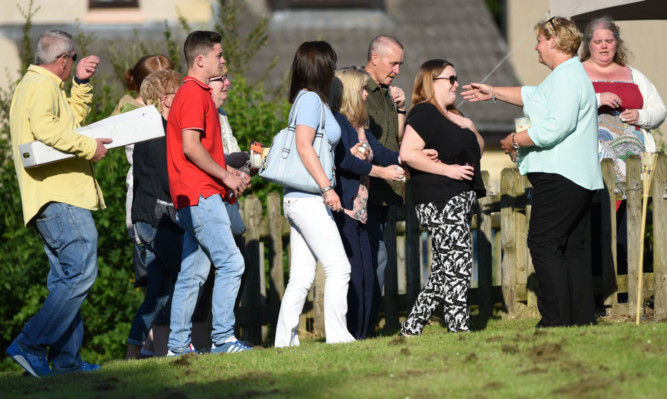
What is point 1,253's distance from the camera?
31.5 ft

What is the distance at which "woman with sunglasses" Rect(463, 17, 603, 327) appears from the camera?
257 inches

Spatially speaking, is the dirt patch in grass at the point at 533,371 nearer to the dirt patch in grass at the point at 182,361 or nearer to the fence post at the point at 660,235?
the dirt patch in grass at the point at 182,361

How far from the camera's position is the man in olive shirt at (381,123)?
7.26 meters

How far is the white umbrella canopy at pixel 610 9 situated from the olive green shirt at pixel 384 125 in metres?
1.57

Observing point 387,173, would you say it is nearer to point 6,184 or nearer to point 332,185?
point 332,185

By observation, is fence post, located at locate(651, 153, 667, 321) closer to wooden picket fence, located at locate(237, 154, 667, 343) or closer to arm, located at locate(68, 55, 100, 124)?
wooden picket fence, located at locate(237, 154, 667, 343)

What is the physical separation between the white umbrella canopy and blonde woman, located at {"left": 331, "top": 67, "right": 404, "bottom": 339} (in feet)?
6.37

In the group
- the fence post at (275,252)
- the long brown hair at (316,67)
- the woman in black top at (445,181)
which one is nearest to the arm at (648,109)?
the woman in black top at (445,181)

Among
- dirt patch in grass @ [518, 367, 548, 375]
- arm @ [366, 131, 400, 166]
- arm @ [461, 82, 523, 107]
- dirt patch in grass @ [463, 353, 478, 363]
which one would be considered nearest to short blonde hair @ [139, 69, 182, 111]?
Answer: arm @ [366, 131, 400, 166]

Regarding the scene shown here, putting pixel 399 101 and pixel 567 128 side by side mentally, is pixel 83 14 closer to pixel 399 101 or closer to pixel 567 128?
pixel 399 101

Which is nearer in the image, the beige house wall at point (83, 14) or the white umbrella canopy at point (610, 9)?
the white umbrella canopy at point (610, 9)

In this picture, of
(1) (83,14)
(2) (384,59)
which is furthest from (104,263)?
(1) (83,14)

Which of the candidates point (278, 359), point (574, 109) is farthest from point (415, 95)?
point (278, 359)

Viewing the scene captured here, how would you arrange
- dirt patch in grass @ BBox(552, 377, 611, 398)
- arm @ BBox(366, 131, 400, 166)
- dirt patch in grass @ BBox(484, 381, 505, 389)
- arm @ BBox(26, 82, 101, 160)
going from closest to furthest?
1. dirt patch in grass @ BBox(552, 377, 611, 398)
2. dirt patch in grass @ BBox(484, 381, 505, 389)
3. arm @ BBox(26, 82, 101, 160)
4. arm @ BBox(366, 131, 400, 166)
